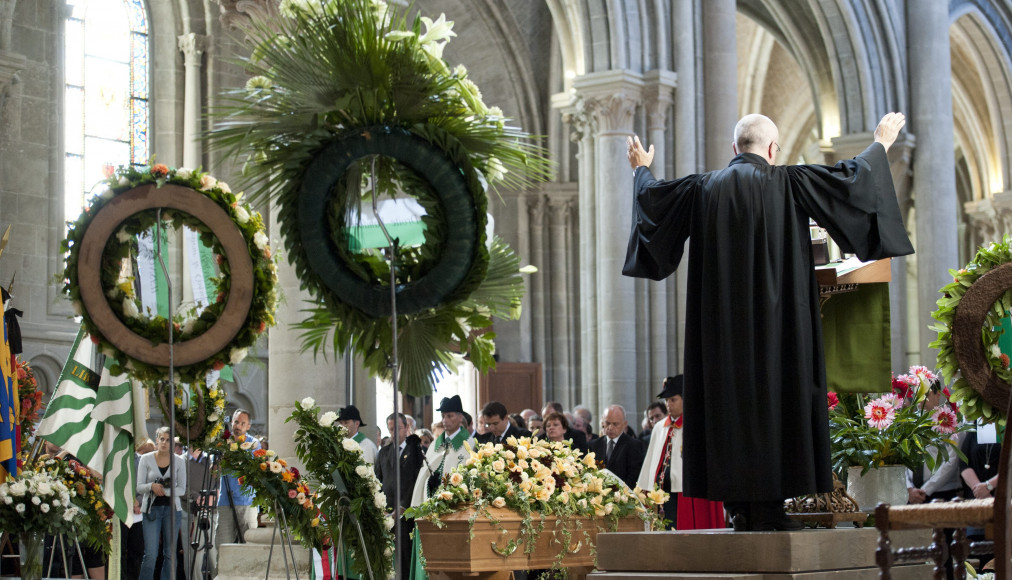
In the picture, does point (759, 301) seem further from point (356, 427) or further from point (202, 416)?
point (356, 427)

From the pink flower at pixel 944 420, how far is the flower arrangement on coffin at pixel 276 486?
123 inches

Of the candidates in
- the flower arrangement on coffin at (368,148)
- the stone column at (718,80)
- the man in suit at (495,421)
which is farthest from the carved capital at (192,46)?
the flower arrangement on coffin at (368,148)

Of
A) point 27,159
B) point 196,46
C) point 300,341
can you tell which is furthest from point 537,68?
point 300,341

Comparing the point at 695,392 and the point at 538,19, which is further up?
the point at 538,19

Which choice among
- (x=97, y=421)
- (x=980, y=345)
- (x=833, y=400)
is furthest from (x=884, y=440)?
(x=97, y=421)

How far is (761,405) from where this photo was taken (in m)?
4.42

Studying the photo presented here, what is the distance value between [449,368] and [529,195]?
50.8 feet

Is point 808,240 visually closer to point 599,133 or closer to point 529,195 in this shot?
point 599,133

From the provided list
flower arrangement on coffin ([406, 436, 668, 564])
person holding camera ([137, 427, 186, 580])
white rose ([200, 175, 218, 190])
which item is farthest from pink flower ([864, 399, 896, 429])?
person holding camera ([137, 427, 186, 580])

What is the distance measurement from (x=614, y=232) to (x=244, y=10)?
7387 millimetres

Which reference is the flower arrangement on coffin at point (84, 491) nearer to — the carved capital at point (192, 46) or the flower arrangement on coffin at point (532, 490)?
the flower arrangement on coffin at point (532, 490)

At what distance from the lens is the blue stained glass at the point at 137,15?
55.9 ft

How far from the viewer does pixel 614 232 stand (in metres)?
14.6

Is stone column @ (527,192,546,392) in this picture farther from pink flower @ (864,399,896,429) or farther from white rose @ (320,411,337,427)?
pink flower @ (864,399,896,429)
